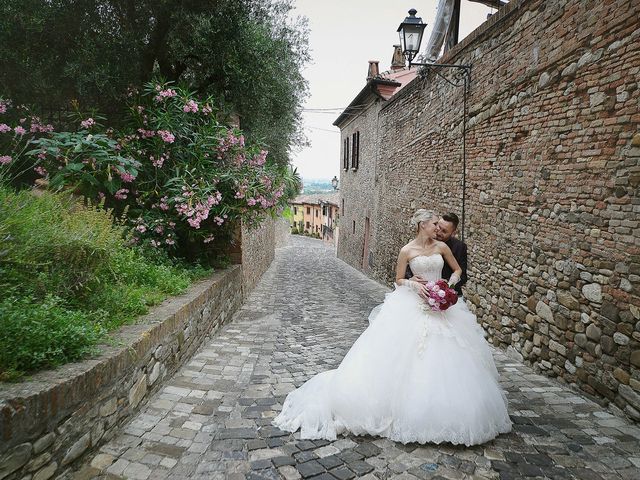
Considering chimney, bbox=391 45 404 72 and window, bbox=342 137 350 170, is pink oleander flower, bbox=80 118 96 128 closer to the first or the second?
chimney, bbox=391 45 404 72

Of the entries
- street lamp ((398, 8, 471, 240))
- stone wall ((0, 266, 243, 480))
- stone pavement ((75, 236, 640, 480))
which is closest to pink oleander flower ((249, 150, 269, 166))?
street lamp ((398, 8, 471, 240))

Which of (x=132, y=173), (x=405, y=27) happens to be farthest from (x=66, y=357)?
(x=405, y=27)

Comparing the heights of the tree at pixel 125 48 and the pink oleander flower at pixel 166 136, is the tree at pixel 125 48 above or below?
above

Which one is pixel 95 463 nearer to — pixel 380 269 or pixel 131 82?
pixel 131 82

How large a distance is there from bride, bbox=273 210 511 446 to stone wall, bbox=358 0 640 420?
130 cm

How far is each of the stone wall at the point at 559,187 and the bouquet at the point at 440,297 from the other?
1.55 meters

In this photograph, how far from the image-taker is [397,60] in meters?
19.1

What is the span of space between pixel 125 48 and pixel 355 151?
13.7 metres

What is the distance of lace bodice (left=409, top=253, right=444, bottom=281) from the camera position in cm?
379

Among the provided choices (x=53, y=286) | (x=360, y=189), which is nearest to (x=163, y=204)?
(x=53, y=286)

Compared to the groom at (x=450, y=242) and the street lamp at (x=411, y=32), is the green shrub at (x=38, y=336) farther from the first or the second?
the street lamp at (x=411, y=32)

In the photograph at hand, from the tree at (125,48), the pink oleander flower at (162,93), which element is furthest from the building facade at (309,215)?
the pink oleander flower at (162,93)

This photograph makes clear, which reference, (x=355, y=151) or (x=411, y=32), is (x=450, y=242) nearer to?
(x=411, y=32)

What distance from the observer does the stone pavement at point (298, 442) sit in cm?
274
